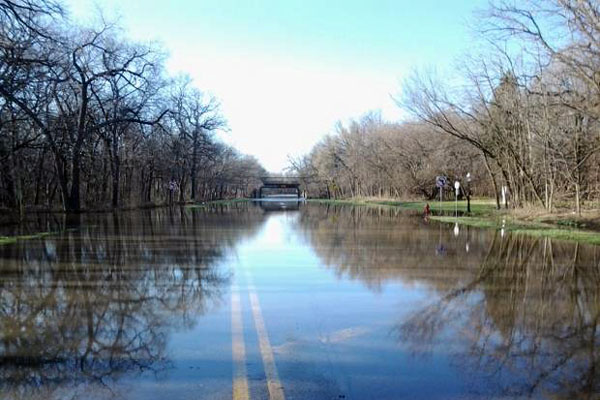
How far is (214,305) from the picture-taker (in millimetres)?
8445

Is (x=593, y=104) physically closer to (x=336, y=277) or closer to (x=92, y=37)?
(x=336, y=277)

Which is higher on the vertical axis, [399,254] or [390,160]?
[390,160]

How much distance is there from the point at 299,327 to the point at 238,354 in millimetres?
1409

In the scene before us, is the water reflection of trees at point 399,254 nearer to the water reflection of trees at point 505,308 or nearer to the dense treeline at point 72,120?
the water reflection of trees at point 505,308

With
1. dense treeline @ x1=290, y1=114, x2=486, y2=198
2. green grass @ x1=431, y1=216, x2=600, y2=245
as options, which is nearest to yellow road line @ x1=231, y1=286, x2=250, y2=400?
green grass @ x1=431, y1=216, x2=600, y2=245

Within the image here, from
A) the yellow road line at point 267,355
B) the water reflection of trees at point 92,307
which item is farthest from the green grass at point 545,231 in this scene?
the yellow road line at point 267,355

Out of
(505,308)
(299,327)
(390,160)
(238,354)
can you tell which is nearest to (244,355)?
(238,354)

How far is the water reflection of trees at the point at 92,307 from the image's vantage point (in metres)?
5.43

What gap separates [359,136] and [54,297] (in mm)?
80287

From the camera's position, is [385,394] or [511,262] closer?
[385,394]

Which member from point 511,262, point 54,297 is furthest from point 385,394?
point 511,262

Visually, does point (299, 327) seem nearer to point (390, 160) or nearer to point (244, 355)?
point (244, 355)

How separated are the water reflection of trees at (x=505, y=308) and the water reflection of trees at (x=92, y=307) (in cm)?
319

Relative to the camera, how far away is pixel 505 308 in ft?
26.7
